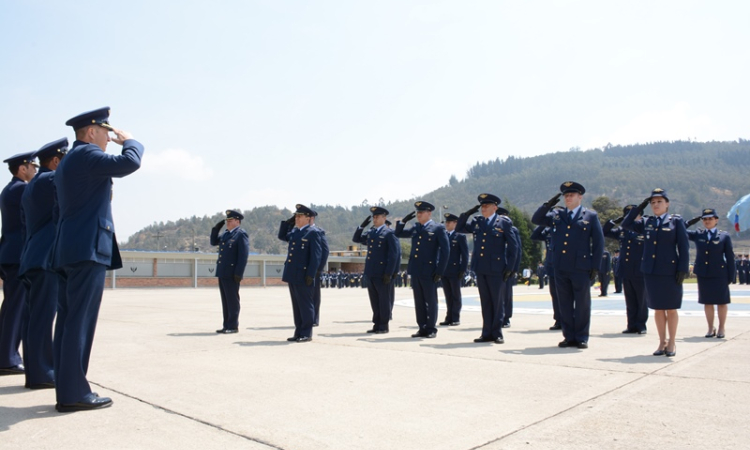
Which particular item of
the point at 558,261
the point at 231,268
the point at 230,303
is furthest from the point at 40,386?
the point at 558,261

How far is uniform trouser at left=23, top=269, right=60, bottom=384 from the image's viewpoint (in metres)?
5.03

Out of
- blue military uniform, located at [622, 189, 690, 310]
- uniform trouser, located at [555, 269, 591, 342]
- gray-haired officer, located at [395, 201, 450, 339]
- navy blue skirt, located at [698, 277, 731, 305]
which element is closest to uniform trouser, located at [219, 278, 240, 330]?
gray-haired officer, located at [395, 201, 450, 339]

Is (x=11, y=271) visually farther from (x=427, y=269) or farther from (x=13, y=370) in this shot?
(x=427, y=269)

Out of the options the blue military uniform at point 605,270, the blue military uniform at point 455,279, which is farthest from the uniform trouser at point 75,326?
the blue military uniform at point 605,270

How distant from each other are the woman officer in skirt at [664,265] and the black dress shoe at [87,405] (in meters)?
5.85

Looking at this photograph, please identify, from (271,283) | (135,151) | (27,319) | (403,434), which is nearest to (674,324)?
(403,434)

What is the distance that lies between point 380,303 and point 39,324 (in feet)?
18.5

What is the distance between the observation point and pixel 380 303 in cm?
985

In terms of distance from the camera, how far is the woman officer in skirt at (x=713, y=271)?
28.9 ft

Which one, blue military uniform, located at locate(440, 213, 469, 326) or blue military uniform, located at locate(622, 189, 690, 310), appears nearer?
blue military uniform, located at locate(622, 189, 690, 310)

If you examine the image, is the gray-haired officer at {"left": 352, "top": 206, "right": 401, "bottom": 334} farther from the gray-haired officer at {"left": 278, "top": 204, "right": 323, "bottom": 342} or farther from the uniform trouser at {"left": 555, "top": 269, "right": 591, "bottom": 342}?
the uniform trouser at {"left": 555, "top": 269, "right": 591, "bottom": 342}

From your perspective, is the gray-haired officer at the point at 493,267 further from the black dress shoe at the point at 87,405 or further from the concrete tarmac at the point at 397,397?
the black dress shoe at the point at 87,405

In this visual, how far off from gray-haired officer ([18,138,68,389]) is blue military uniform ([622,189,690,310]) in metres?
6.45

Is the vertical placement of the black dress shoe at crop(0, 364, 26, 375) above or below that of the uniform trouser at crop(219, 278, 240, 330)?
below
